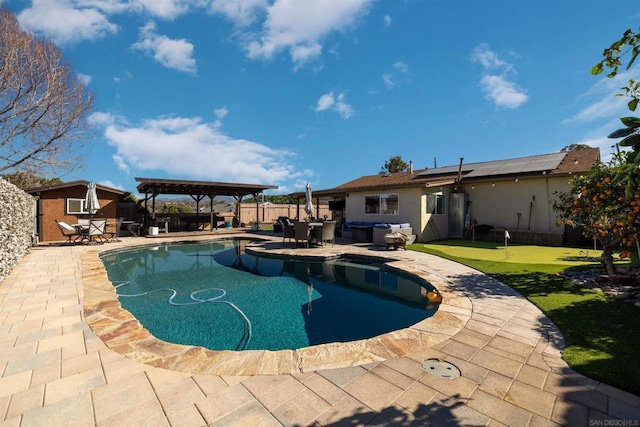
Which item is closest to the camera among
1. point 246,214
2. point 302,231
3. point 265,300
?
point 265,300

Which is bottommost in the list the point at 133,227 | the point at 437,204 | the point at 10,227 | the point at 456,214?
the point at 133,227

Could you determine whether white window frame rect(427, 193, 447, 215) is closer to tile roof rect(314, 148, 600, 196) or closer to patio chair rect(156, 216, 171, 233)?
tile roof rect(314, 148, 600, 196)

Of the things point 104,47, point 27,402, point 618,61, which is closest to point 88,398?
point 27,402

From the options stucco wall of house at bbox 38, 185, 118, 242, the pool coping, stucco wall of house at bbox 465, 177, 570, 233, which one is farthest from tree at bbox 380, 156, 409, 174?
the pool coping

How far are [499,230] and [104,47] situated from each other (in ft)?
67.7

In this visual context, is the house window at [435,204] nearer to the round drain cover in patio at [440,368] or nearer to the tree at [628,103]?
the round drain cover in patio at [440,368]

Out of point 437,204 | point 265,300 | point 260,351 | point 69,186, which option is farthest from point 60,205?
point 437,204

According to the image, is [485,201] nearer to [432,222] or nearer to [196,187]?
[432,222]

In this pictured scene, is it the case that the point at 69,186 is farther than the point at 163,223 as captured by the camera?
No

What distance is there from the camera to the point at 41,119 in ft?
43.7

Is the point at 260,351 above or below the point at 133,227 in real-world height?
below

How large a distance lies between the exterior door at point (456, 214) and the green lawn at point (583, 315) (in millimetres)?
6358

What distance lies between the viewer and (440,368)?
295 centimetres

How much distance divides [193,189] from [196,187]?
757 millimetres
